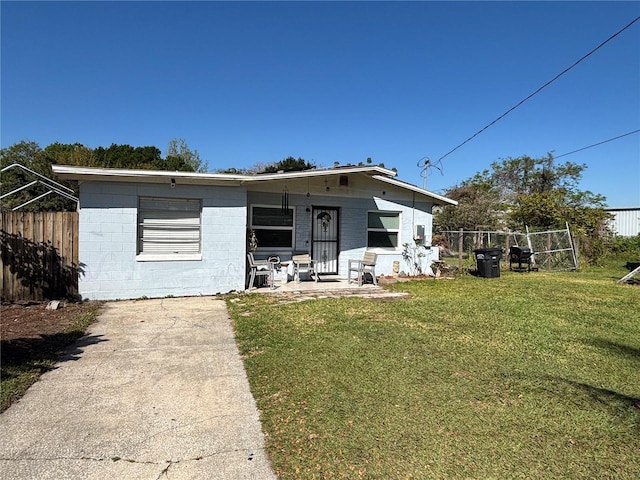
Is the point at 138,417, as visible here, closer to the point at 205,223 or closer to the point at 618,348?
the point at 618,348

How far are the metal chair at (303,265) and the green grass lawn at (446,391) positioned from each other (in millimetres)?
3363

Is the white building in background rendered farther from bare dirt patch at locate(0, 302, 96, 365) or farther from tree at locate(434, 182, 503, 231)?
bare dirt patch at locate(0, 302, 96, 365)

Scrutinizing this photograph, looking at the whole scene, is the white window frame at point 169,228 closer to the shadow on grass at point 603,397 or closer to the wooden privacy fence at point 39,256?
the wooden privacy fence at point 39,256

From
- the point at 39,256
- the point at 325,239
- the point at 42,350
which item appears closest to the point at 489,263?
the point at 325,239

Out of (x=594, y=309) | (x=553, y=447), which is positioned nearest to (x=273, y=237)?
(x=594, y=309)

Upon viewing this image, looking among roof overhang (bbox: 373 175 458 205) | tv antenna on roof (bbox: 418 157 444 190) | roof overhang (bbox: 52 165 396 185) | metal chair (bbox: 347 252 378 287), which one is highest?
tv antenna on roof (bbox: 418 157 444 190)

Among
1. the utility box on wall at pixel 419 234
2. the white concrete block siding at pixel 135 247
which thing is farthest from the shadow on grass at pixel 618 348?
the utility box on wall at pixel 419 234

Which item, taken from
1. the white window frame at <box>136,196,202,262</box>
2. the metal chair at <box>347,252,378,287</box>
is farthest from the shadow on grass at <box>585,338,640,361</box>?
the white window frame at <box>136,196,202,262</box>

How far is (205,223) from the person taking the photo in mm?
8641

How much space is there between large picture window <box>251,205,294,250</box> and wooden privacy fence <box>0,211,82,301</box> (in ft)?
13.9

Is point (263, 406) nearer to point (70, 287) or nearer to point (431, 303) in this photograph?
point (431, 303)

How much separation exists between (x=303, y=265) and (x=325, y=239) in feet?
3.92

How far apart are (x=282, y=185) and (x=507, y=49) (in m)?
9.19

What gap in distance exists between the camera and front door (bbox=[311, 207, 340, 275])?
11055 millimetres
